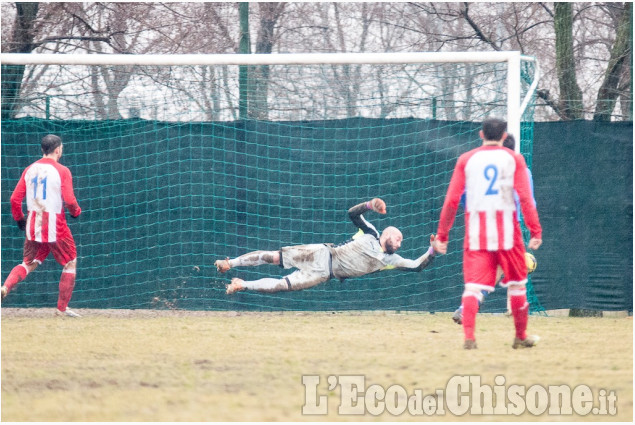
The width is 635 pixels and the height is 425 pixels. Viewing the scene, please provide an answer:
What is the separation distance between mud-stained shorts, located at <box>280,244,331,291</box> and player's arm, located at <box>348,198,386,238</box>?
45cm

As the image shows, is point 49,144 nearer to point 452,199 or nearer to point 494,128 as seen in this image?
point 452,199

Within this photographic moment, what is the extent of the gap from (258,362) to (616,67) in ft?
20.7

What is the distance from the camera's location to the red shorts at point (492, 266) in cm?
620

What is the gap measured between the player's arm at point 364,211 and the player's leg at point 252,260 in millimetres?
914

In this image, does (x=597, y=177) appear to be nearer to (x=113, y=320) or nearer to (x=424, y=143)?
(x=424, y=143)

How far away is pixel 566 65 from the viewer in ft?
33.7

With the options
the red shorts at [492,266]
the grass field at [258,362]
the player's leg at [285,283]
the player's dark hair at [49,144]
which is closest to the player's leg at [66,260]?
the grass field at [258,362]

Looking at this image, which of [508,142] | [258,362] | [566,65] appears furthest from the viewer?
[566,65]

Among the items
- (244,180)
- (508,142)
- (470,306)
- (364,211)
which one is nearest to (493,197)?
(470,306)

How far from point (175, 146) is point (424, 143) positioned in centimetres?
262

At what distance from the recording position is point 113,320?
8773 mm

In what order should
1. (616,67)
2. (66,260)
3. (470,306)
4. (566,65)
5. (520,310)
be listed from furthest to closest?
(566,65), (616,67), (66,260), (520,310), (470,306)

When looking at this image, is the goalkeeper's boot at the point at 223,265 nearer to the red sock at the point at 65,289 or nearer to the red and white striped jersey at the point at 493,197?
the red sock at the point at 65,289

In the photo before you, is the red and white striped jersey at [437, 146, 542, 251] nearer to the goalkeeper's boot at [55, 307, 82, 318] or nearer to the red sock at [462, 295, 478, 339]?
the red sock at [462, 295, 478, 339]
